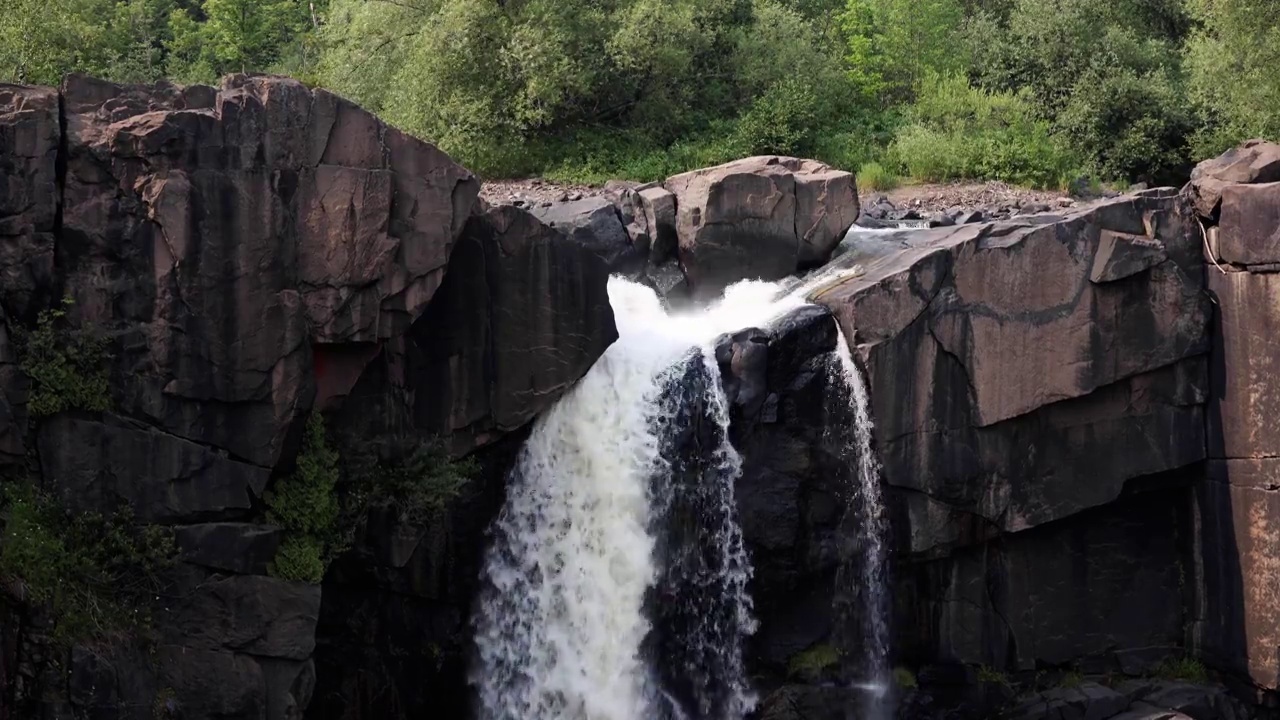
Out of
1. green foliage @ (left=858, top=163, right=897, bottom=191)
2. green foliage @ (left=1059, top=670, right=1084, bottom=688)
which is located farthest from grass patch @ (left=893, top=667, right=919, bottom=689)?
green foliage @ (left=858, top=163, right=897, bottom=191)

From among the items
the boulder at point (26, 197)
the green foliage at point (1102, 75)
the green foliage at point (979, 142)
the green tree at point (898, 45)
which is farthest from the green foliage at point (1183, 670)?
the green tree at point (898, 45)

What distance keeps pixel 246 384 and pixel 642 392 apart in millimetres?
4948

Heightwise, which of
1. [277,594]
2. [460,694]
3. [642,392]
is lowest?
[460,694]

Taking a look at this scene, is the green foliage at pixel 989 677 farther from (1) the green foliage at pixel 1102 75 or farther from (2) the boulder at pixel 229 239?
(1) the green foliage at pixel 1102 75

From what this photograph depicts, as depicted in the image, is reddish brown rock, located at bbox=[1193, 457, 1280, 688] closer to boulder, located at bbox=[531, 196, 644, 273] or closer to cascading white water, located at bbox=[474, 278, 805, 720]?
cascading white water, located at bbox=[474, 278, 805, 720]

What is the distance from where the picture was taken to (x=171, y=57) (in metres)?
35.6

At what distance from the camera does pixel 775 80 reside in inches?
1196

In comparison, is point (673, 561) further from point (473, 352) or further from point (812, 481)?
point (473, 352)

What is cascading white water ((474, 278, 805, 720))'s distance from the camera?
A: 56.4 feet

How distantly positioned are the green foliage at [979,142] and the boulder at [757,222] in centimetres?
871

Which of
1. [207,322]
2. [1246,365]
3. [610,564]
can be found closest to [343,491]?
[207,322]

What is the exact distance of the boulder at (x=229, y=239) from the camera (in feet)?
48.2

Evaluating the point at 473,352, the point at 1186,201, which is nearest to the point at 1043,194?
the point at 1186,201

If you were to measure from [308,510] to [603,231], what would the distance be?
6.41 m
